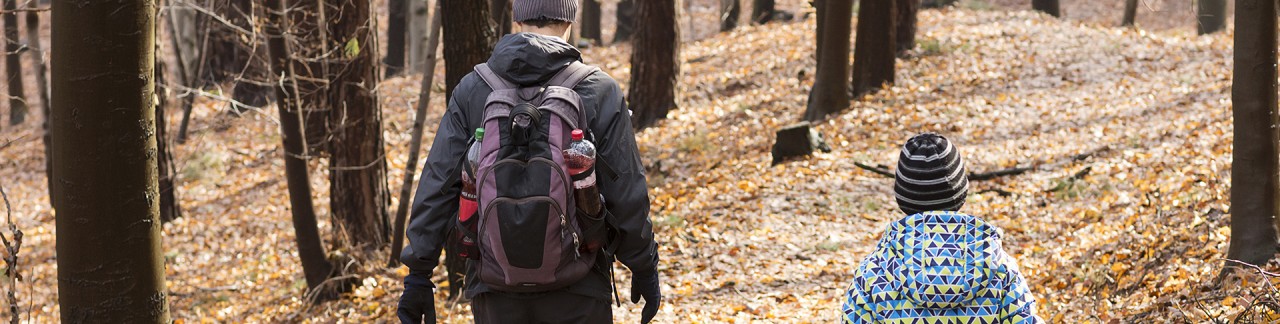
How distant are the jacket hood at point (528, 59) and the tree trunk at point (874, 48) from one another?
11900 mm

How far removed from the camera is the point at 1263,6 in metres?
5.88

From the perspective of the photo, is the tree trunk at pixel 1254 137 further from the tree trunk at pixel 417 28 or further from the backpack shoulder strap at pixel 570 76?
the tree trunk at pixel 417 28

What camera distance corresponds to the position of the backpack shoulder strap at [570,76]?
11.6 feet

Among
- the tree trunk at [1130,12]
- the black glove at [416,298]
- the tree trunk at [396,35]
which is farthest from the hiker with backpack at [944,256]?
the tree trunk at [1130,12]

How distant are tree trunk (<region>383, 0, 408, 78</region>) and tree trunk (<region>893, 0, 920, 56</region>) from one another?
1123cm

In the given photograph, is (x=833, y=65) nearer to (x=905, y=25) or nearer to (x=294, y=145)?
(x=905, y=25)

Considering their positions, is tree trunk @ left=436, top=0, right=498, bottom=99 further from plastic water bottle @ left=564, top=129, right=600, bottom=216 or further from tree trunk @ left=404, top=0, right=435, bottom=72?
tree trunk @ left=404, top=0, right=435, bottom=72

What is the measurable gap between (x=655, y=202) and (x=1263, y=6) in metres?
6.79

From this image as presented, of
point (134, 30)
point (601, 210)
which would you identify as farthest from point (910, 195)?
point (134, 30)

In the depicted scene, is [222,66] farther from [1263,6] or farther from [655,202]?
[1263,6]

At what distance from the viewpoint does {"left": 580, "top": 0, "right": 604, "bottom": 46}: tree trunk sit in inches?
1002

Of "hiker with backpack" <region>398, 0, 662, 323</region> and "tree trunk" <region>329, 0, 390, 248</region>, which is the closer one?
"hiker with backpack" <region>398, 0, 662, 323</region>

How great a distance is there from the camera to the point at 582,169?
11.2 feet

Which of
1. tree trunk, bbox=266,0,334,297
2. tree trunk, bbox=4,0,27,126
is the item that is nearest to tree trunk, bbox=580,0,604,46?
tree trunk, bbox=4,0,27,126
